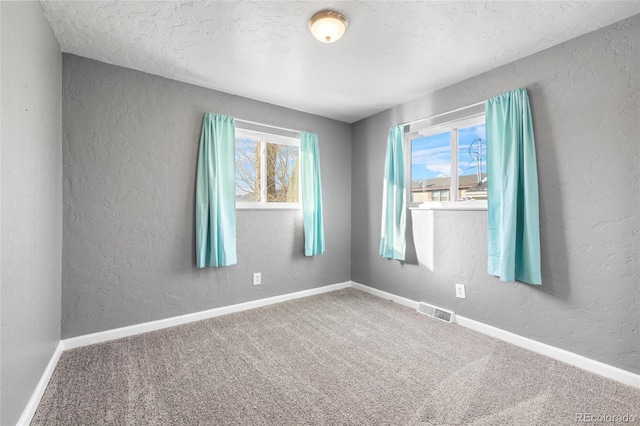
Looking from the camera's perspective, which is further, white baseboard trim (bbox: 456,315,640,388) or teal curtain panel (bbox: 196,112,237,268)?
teal curtain panel (bbox: 196,112,237,268)

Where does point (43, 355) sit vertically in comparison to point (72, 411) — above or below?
above

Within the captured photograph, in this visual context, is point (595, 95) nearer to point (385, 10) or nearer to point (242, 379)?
point (385, 10)

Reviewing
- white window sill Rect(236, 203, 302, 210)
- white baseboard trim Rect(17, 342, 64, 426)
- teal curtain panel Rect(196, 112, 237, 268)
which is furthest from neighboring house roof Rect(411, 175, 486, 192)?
white baseboard trim Rect(17, 342, 64, 426)

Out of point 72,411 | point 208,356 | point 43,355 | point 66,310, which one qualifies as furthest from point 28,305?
point 208,356

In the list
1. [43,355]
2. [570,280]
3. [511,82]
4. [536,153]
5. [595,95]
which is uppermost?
[511,82]

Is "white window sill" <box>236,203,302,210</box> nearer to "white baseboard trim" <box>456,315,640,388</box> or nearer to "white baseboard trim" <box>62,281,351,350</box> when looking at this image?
"white baseboard trim" <box>62,281,351,350</box>

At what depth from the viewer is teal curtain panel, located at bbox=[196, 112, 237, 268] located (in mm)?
2770

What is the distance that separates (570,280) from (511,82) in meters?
1.61

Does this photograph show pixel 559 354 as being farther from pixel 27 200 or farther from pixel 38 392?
pixel 27 200

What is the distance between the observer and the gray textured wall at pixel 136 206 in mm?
2268

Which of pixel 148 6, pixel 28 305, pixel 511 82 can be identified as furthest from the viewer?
pixel 511 82

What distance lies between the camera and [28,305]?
151 cm

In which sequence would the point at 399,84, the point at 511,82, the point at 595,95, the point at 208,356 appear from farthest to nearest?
the point at 399,84 → the point at 511,82 → the point at 208,356 → the point at 595,95

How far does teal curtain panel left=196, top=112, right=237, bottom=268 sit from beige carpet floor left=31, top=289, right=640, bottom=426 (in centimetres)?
71
